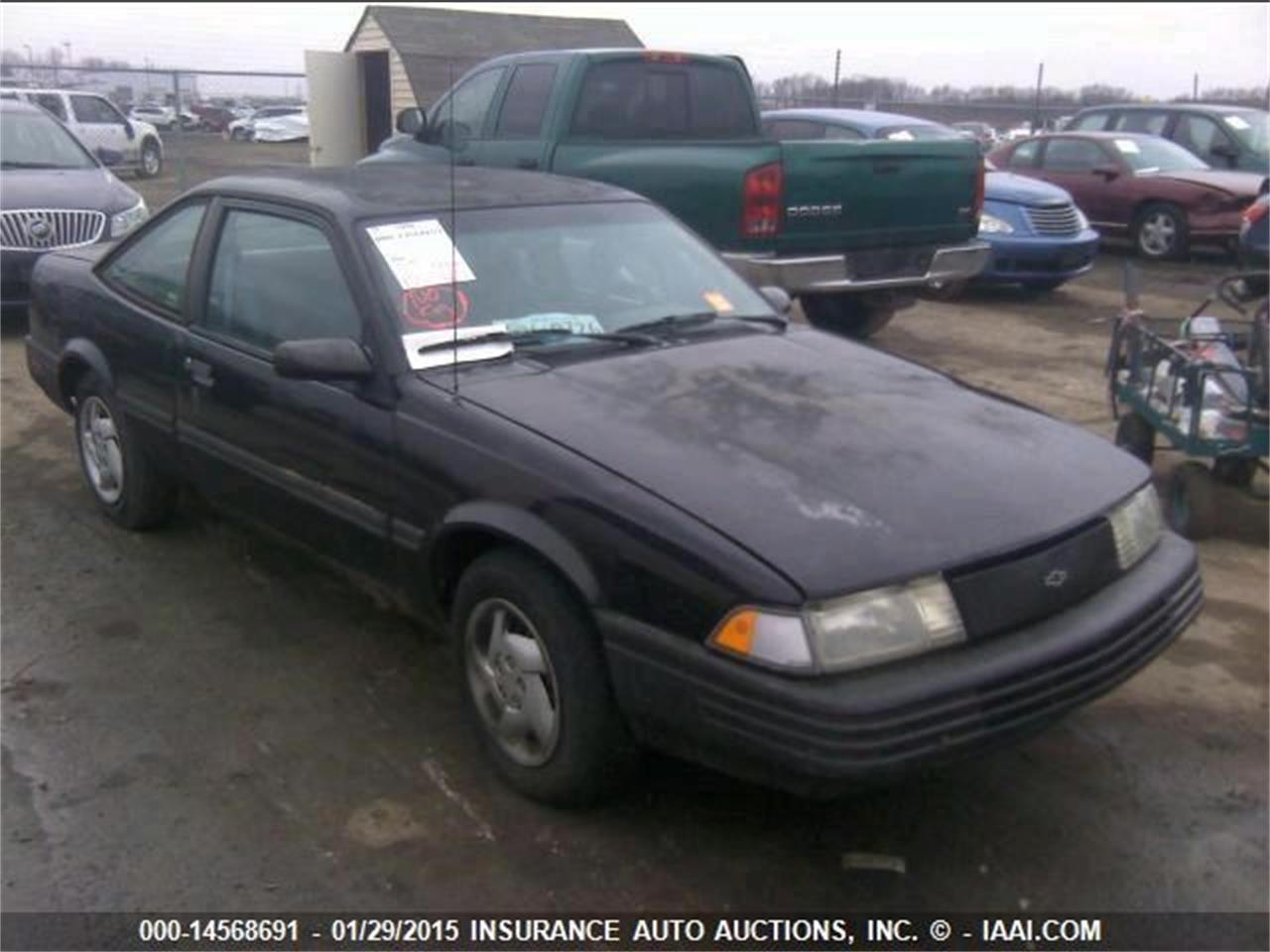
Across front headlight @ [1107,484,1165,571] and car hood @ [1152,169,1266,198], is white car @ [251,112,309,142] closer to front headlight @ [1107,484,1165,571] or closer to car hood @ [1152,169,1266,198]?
car hood @ [1152,169,1266,198]

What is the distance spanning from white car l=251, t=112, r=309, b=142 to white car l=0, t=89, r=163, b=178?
5.79ft

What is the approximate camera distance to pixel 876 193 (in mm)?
7660

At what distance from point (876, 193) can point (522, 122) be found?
2463 millimetres

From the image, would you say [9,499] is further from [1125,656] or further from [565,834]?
[1125,656]

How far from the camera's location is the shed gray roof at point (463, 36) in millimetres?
22359

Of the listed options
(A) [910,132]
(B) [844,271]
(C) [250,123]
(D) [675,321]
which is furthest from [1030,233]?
(C) [250,123]

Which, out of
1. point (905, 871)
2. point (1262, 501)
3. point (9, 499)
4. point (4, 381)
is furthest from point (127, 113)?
point (905, 871)

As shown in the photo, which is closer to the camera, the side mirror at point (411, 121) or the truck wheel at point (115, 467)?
the truck wheel at point (115, 467)

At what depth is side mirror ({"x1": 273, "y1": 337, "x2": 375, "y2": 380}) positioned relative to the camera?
3.48 m

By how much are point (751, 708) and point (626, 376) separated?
47.5 inches

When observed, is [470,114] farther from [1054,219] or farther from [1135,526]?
[1135,526]

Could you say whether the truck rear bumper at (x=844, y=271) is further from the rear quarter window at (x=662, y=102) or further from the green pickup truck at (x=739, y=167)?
the rear quarter window at (x=662, y=102)

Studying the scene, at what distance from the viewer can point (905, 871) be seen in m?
2.97

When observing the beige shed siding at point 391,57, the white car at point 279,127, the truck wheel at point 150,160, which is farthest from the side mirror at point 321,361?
the truck wheel at point 150,160
